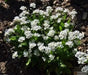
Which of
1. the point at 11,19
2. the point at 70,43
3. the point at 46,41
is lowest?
the point at 70,43

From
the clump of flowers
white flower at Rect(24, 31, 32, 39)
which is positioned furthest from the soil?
white flower at Rect(24, 31, 32, 39)

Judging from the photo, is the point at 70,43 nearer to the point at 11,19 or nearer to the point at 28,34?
the point at 28,34

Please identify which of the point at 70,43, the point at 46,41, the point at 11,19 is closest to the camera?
the point at 70,43

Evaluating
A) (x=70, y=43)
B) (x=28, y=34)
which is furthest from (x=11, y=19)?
(x=70, y=43)

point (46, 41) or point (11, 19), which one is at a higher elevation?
point (11, 19)

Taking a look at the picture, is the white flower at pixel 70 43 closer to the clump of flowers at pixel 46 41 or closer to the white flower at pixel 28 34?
the clump of flowers at pixel 46 41

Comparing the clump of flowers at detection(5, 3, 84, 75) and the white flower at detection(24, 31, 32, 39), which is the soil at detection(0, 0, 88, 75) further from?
the white flower at detection(24, 31, 32, 39)
